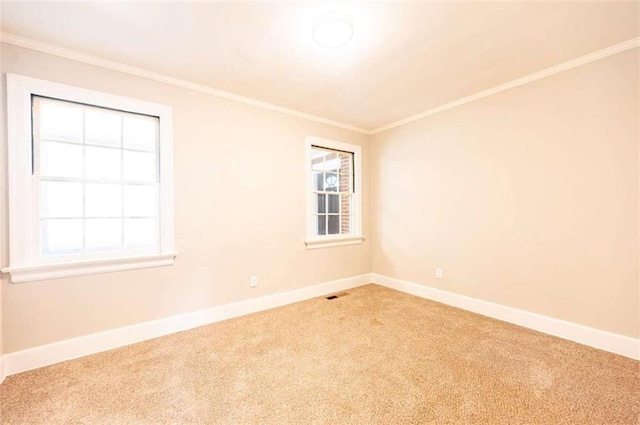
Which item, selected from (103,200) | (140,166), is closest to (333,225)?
(140,166)

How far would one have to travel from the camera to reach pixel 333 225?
412cm

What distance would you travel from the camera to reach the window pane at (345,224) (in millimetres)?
4280

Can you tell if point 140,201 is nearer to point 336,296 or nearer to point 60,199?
point 60,199

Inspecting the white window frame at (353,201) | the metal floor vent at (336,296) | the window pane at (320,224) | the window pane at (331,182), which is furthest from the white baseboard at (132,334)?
the window pane at (331,182)

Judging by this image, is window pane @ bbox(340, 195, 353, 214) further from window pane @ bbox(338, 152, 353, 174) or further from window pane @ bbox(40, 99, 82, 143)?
window pane @ bbox(40, 99, 82, 143)

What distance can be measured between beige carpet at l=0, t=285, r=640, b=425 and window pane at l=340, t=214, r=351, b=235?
70.7 inches

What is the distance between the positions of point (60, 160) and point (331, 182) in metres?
3.00

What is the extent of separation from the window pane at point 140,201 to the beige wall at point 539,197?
10.4 ft

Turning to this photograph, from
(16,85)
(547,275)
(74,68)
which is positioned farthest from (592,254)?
(16,85)

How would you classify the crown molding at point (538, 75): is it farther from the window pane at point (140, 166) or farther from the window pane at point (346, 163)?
the window pane at point (140, 166)

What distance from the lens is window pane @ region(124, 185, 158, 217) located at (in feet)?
8.32

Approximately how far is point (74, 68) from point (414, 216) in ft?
12.9

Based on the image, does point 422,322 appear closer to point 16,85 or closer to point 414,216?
point 414,216

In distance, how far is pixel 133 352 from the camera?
2287 mm
